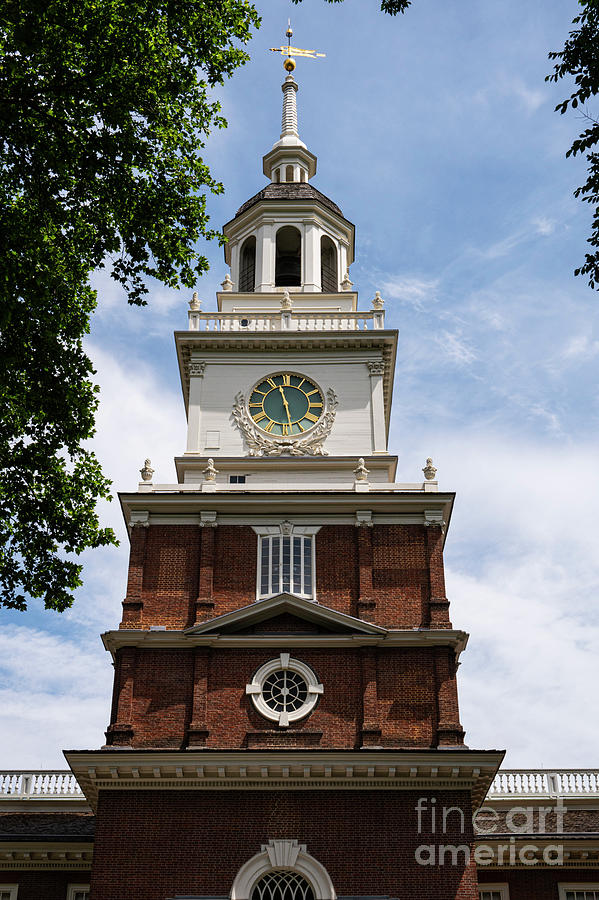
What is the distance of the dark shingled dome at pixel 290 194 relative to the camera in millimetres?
38625

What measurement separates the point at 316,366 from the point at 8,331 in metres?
15.4

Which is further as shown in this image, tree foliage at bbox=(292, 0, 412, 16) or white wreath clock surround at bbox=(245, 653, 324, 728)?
white wreath clock surround at bbox=(245, 653, 324, 728)

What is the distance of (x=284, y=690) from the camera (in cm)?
2656

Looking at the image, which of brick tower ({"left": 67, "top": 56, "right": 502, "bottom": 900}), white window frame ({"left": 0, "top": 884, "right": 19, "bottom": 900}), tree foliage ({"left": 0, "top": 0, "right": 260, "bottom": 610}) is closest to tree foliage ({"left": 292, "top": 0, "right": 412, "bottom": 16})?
tree foliage ({"left": 0, "top": 0, "right": 260, "bottom": 610})

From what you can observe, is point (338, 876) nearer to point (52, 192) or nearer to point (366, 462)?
point (366, 462)

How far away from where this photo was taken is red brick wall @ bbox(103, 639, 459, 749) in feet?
84.9

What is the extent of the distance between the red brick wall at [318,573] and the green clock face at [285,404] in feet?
15.7

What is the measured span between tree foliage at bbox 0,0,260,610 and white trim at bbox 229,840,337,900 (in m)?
7.95

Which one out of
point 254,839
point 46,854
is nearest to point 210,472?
point 254,839

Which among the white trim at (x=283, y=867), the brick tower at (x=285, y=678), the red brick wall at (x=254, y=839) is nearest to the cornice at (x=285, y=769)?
the brick tower at (x=285, y=678)

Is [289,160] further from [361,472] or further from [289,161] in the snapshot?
[361,472]

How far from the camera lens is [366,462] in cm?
3183

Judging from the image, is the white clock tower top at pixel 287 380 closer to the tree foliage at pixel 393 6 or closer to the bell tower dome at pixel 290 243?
the bell tower dome at pixel 290 243

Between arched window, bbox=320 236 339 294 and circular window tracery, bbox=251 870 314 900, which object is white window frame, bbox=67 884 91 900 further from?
arched window, bbox=320 236 339 294
